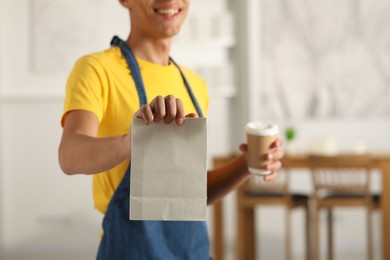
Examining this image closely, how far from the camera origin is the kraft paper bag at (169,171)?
1.04 m

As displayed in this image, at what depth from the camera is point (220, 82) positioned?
6.46 meters

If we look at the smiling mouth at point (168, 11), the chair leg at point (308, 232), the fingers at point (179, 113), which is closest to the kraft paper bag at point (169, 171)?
the fingers at point (179, 113)

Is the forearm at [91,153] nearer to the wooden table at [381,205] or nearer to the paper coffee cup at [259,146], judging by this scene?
the paper coffee cup at [259,146]

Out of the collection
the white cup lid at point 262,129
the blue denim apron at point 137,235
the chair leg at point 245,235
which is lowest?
the chair leg at point 245,235

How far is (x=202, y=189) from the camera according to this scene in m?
1.05

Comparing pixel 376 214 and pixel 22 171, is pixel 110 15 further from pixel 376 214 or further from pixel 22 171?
pixel 376 214

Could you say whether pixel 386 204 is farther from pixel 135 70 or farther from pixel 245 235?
pixel 135 70

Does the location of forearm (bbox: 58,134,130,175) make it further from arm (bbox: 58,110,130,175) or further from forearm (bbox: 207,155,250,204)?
forearm (bbox: 207,155,250,204)

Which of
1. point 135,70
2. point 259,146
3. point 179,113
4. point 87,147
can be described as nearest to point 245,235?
point 259,146

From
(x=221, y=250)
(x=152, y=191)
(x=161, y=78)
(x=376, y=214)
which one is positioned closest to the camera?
(x=152, y=191)

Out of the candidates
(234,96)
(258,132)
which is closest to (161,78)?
(258,132)

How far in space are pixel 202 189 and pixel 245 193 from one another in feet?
13.7

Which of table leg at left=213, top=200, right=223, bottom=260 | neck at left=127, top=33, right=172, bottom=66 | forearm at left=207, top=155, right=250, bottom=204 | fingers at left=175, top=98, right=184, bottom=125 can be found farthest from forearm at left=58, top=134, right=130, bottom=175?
table leg at left=213, top=200, right=223, bottom=260

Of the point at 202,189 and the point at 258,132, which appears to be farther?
the point at 258,132
